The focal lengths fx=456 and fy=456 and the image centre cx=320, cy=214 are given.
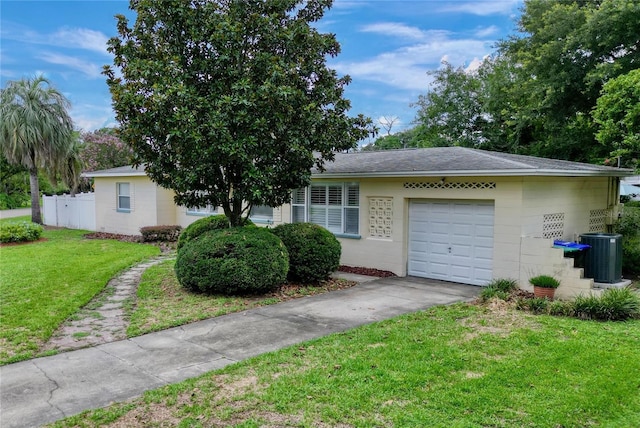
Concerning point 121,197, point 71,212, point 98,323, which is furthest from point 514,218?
point 71,212

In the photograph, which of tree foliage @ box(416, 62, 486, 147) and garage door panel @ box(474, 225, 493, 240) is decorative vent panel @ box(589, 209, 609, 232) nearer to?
garage door panel @ box(474, 225, 493, 240)

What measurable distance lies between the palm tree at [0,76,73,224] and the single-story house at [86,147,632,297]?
12074 millimetres

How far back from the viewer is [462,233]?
1074 centimetres

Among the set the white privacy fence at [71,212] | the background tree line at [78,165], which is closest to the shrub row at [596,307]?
the background tree line at [78,165]

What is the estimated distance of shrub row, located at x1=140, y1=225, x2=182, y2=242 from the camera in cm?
1739

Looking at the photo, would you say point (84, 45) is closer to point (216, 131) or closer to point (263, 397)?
point (216, 131)

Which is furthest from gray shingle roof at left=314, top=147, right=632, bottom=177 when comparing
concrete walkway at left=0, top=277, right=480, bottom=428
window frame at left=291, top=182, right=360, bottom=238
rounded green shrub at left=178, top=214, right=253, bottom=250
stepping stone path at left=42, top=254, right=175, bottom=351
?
stepping stone path at left=42, top=254, right=175, bottom=351

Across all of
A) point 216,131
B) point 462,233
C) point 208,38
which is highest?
point 208,38

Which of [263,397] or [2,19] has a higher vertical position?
[2,19]

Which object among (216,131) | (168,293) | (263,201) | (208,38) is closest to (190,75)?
(208,38)

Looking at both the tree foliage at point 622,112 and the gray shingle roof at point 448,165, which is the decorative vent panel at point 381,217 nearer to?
the gray shingle roof at point 448,165

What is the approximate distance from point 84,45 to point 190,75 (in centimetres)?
809

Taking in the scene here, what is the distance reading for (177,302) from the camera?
340 inches

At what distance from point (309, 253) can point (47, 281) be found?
5784mm
